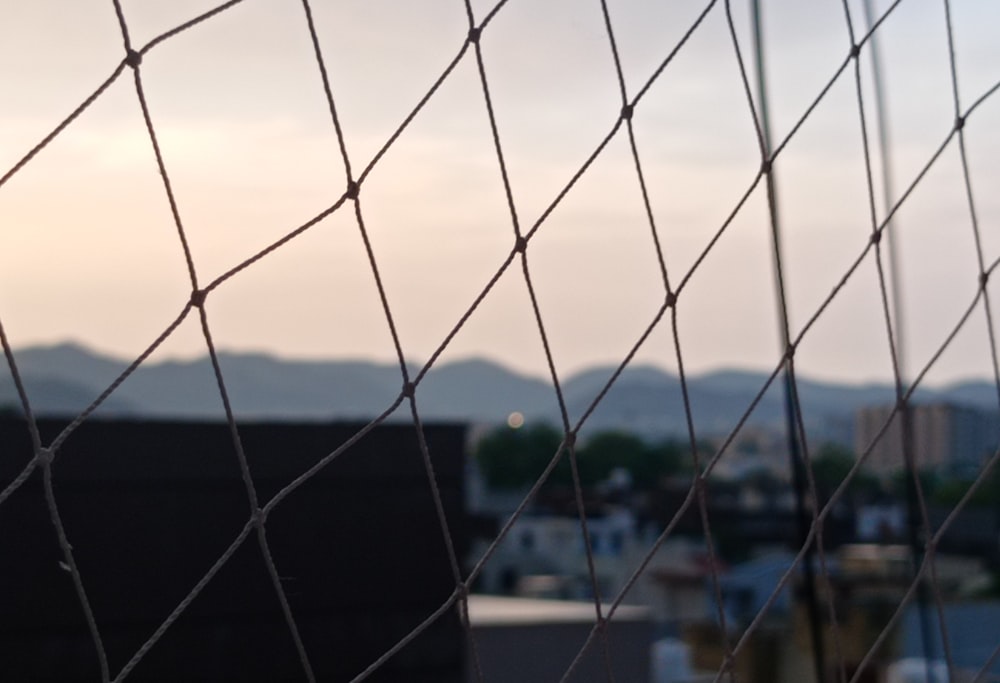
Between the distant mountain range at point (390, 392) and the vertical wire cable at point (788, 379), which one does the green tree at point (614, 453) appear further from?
the vertical wire cable at point (788, 379)

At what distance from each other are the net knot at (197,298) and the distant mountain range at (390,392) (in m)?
11.1

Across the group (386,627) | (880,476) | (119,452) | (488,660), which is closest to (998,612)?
(488,660)

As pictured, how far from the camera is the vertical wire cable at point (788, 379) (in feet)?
Answer: 5.52

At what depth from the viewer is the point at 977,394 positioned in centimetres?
2177

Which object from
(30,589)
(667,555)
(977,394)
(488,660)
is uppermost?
(30,589)

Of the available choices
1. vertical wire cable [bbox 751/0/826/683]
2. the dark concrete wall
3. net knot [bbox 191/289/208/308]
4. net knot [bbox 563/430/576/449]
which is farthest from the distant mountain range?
net knot [bbox 191/289/208/308]

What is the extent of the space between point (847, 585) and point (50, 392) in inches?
751

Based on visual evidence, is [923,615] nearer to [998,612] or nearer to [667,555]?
[998,612]

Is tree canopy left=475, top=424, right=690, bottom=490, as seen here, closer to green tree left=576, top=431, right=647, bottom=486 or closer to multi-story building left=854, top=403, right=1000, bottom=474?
green tree left=576, top=431, right=647, bottom=486

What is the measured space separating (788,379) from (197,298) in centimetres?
80

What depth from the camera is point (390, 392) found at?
21.1m

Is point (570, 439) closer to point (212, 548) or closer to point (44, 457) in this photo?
point (44, 457)

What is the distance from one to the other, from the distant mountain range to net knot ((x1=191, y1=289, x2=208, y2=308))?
36.5 ft

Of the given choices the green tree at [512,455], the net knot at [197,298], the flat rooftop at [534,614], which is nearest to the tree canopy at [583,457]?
the green tree at [512,455]
